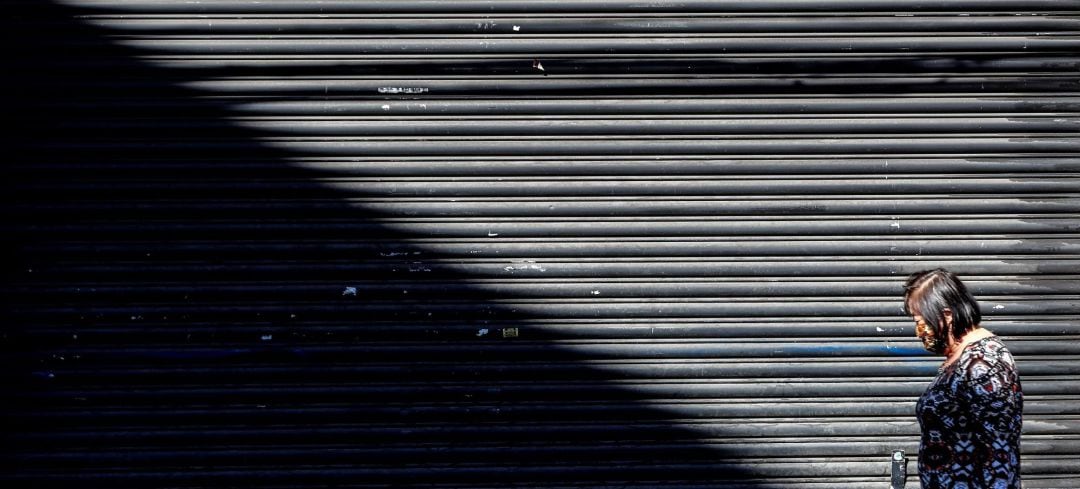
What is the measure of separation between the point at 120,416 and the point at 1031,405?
4.49 m

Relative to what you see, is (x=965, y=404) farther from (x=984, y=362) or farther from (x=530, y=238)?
(x=530, y=238)

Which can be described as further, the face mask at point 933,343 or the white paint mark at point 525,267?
the white paint mark at point 525,267

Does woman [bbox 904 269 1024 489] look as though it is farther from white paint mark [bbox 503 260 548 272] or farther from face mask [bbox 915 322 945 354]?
white paint mark [bbox 503 260 548 272]

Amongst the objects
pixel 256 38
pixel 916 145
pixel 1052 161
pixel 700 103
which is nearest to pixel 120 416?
pixel 256 38

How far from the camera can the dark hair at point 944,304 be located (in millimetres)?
2855

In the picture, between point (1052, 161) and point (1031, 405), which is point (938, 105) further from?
point (1031, 405)

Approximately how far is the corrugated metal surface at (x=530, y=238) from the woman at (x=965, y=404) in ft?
3.43

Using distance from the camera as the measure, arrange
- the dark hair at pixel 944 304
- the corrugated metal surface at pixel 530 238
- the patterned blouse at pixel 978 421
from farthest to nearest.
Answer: the corrugated metal surface at pixel 530 238 → the dark hair at pixel 944 304 → the patterned blouse at pixel 978 421

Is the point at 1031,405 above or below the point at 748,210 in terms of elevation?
below

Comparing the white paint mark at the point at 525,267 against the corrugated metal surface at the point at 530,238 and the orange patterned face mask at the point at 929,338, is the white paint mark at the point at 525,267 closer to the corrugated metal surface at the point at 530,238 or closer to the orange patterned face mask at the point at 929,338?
the corrugated metal surface at the point at 530,238

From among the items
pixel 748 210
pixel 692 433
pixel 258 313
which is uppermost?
pixel 748 210

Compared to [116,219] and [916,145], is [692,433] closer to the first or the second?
[916,145]

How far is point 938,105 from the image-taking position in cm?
393

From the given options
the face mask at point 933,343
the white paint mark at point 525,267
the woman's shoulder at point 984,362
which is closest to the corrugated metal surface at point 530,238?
the white paint mark at point 525,267
